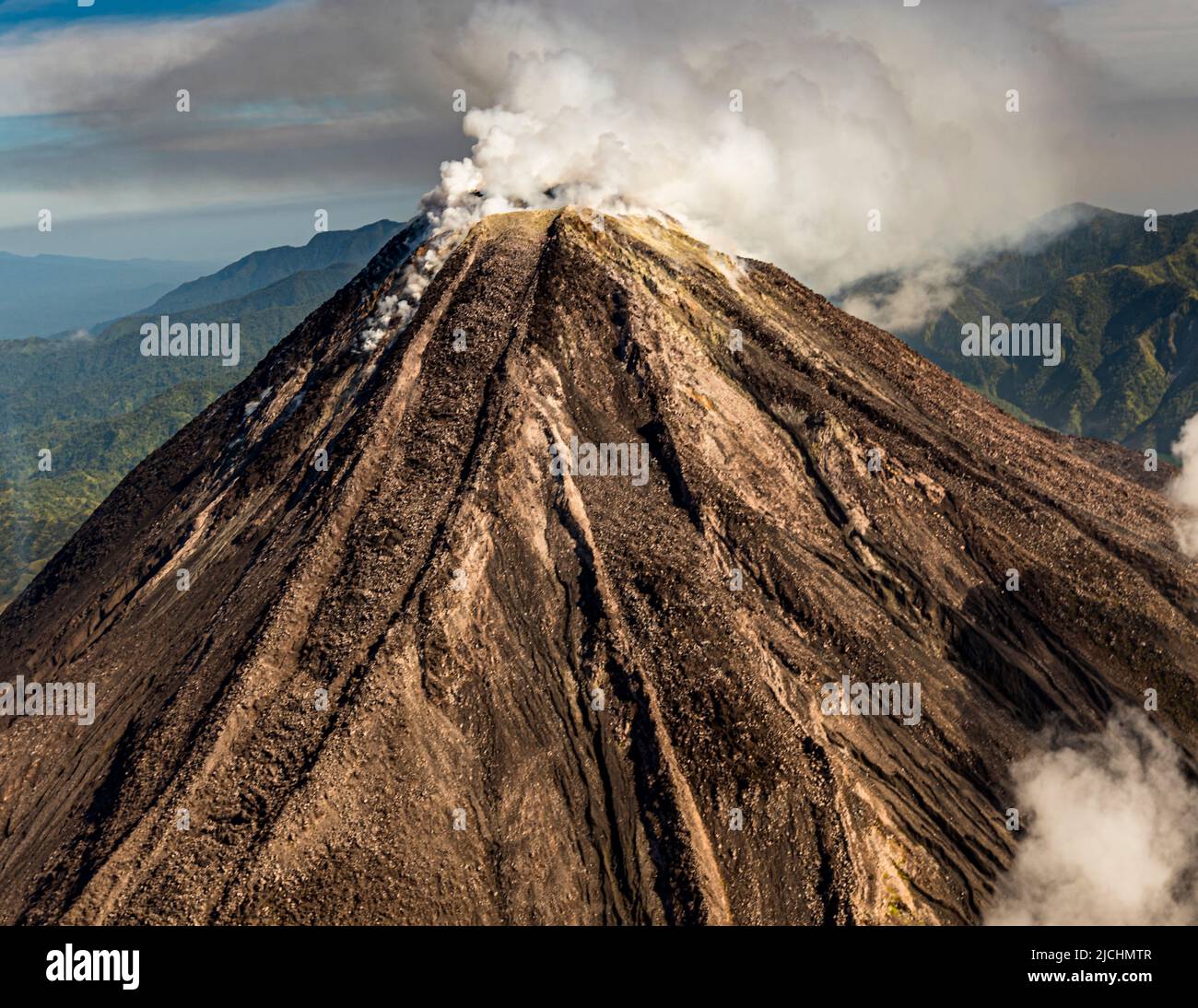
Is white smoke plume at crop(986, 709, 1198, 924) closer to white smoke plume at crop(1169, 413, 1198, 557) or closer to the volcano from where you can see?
the volcano

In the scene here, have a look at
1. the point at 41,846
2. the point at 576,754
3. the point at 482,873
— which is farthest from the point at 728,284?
the point at 41,846

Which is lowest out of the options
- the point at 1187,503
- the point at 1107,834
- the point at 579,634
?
the point at 1107,834

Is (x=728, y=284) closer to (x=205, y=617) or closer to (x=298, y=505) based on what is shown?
(x=298, y=505)

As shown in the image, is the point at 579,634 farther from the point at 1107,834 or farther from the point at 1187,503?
the point at 1187,503

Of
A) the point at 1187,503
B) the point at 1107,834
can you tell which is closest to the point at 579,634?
the point at 1107,834

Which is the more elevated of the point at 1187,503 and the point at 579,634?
the point at 1187,503
